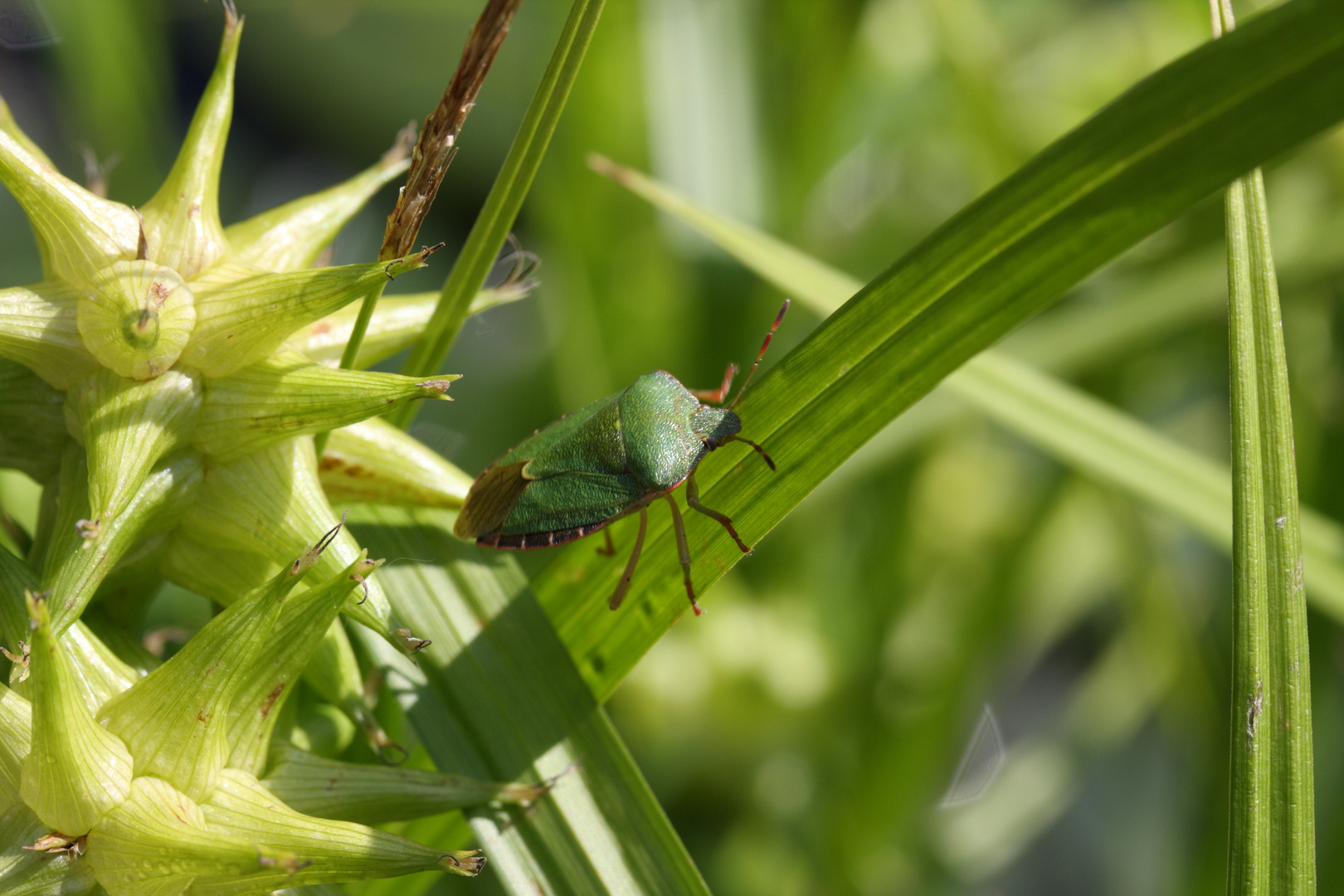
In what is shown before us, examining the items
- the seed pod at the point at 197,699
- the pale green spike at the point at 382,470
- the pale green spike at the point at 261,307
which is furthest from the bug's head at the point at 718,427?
the seed pod at the point at 197,699

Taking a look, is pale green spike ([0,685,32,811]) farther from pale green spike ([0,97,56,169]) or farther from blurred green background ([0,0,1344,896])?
blurred green background ([0,0,1344,896])

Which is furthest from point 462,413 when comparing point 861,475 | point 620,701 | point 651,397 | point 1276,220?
point 1276,220

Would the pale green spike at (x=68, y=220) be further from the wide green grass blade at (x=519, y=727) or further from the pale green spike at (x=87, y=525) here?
the wide green grass blade at (x=519, y=727)

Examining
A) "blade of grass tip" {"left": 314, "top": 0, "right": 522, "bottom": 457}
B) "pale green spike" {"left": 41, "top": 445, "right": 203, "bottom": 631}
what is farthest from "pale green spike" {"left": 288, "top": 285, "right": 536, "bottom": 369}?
"blade of grass tip" {"left": 314, "top": 0, "right": 522, "bottom": 457}

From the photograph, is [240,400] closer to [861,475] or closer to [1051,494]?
[861,475]

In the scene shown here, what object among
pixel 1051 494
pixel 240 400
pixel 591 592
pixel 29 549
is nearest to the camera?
pixel 240 400
